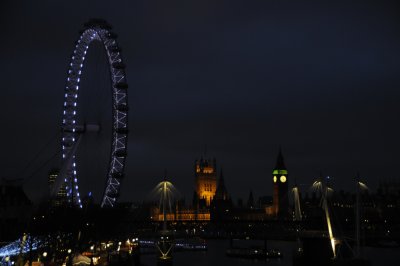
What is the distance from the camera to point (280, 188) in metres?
186

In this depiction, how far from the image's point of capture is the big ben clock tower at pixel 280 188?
181 m

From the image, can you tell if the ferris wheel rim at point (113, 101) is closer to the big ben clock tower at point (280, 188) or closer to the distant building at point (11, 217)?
the distant building at point (11, 217)

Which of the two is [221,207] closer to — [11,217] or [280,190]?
[280,190]

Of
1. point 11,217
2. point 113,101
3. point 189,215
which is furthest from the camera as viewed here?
point 189,215

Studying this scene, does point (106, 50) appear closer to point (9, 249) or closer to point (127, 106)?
point (127, 106)

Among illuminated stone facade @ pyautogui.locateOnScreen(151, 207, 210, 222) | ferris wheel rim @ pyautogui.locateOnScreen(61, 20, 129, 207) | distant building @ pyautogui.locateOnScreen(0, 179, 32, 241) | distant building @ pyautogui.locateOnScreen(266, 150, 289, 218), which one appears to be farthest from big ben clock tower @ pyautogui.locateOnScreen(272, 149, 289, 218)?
ferris wheel rim @ pyautogui.locateOnScreen(61, 20, 129, 207)

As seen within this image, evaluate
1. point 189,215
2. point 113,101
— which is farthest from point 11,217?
point 189,215

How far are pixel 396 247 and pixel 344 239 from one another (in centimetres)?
4697

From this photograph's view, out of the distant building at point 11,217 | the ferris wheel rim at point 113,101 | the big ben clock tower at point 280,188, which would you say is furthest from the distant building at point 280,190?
the ferris wheel rim at point 113,101

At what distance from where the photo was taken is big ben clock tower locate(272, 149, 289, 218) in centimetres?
18112

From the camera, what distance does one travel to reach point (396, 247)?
100 metres

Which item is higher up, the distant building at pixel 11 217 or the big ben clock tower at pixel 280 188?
the big ben clock tower at pixel 280 188

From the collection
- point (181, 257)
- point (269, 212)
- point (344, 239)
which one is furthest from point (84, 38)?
point (269, 212)

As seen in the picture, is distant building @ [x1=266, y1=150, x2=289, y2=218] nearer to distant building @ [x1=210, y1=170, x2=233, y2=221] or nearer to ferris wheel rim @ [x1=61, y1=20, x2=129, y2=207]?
distant building @ [x1=210, y1=170, x2=233, y2=221]
